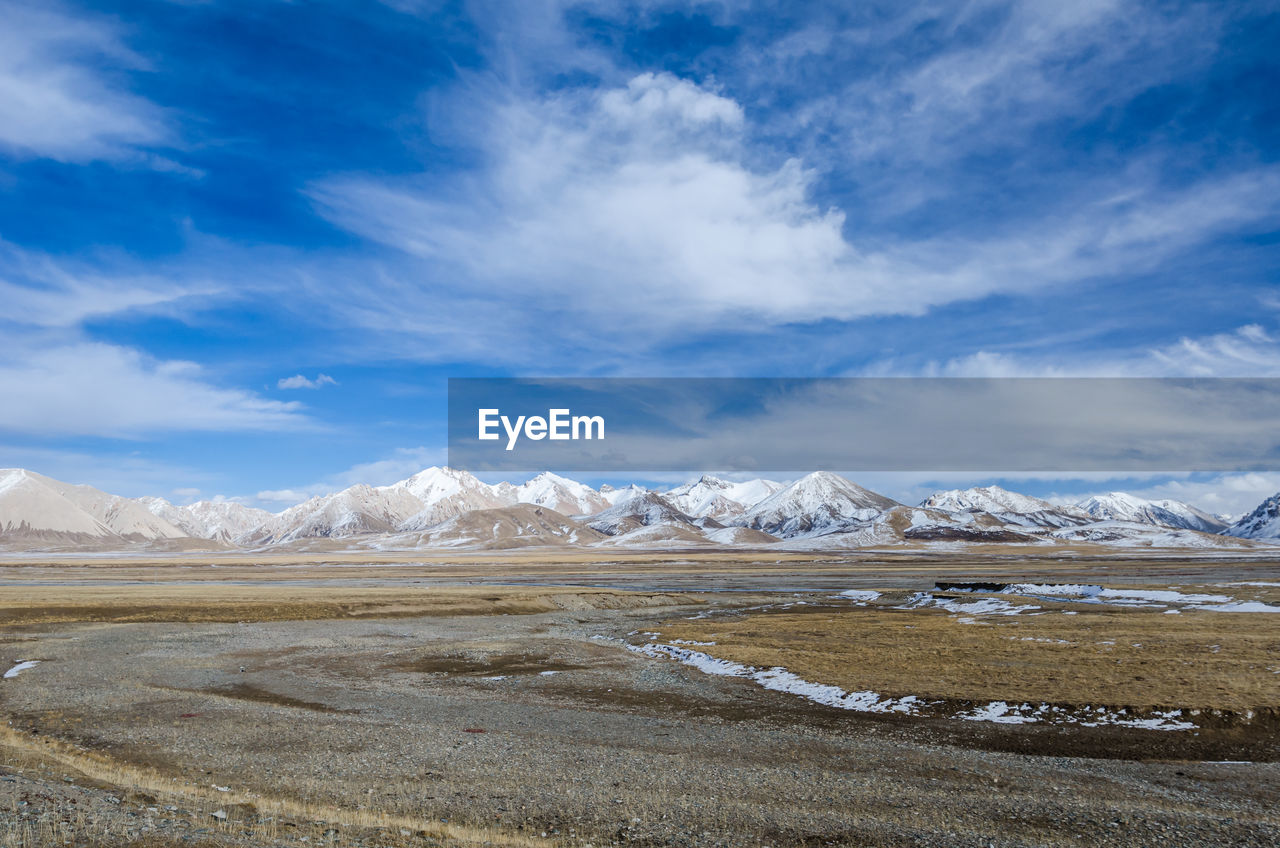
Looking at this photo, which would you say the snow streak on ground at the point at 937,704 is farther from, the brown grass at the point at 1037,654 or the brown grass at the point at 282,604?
the brown grass at the point at 282,604

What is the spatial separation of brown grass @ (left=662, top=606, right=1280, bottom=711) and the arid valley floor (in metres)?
0.25

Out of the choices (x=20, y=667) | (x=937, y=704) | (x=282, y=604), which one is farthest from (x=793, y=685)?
(x=282, y=604)

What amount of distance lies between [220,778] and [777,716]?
61.0ft

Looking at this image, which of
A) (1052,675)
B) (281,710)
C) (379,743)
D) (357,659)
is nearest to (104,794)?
(379,743)

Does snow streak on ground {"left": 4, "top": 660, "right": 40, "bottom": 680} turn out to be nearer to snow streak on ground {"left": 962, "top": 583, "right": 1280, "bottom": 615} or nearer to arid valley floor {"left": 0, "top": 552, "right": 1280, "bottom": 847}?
arid valley floor {"left": 0, "top": 552, "right": 1280, "bottom": 847}

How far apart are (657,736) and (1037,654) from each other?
957 inches

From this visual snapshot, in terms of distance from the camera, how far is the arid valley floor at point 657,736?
1602 centimetres

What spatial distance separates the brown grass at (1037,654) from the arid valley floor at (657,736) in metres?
0.25

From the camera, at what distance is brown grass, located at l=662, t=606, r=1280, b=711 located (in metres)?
29.0

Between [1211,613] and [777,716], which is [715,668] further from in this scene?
[1211,613]

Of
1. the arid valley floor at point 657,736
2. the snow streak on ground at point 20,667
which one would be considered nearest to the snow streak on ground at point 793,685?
the arid valley floor at point 657,736

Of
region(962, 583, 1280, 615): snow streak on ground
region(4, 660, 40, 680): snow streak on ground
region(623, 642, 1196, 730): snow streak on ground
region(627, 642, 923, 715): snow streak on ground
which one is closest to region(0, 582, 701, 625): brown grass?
region(4, 660, 40, 680): snow streak on ground

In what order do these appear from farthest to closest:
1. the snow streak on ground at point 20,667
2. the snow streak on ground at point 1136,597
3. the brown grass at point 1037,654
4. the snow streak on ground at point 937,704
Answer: the snow streak on ground at point 1136,597, the snow streak on ground at point 20,667, the brown grass at point 1037,654, the snow streak on ground at point 937,704

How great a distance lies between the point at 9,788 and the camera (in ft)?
51.0
